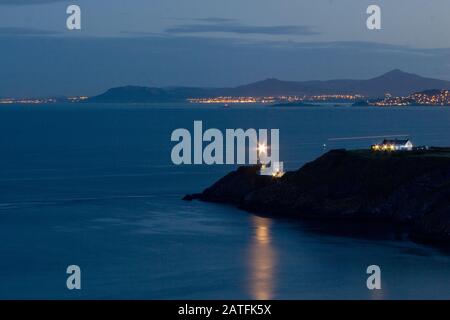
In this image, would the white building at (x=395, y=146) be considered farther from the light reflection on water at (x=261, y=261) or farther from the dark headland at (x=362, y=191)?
the light reflection on water at (x=261, y=261)

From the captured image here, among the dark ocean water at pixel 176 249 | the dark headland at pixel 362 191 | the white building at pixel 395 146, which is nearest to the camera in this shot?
the dark ocean water at pixel 176 249

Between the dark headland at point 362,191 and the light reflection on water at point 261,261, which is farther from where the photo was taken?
the dark headland at point 362,191

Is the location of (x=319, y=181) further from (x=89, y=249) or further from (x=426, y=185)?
(x=89, y=249)

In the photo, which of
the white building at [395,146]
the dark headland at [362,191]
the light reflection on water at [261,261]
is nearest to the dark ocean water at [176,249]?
the light reflection on water at [261,261]

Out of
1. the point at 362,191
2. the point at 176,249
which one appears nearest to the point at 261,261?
the point at 176,249

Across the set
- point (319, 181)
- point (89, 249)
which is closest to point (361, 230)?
point (319, 181)
